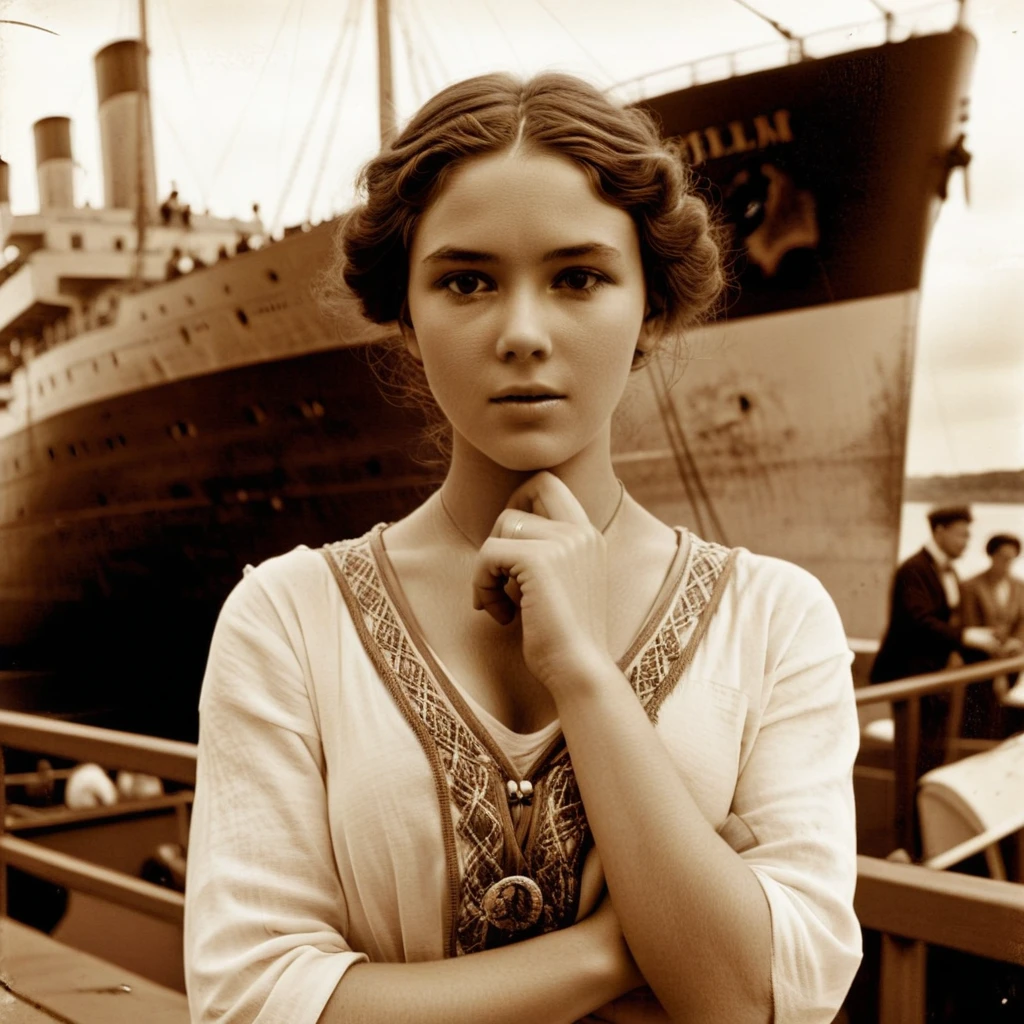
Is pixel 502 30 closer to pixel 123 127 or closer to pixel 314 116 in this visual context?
pixel 314 116

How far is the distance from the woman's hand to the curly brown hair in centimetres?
23

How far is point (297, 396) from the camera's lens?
2201 mm

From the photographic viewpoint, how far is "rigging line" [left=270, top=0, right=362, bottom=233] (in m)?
1.62

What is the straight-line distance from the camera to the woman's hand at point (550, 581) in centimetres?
70

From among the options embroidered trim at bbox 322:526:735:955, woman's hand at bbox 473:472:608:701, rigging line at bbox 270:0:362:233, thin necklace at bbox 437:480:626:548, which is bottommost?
embroidered trim at bbox 322:526:735:955

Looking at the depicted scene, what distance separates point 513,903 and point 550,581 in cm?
26

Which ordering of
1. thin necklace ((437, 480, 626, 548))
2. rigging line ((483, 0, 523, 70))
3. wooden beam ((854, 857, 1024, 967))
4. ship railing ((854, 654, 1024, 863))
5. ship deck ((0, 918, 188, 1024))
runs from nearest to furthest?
thin necklace ((437, 480, 626, 548)) → wooden beam ((854, 857, 1024, 967)) → rigging line ((483, 0, 523, 70)) → ship railing ((854, 654, 1024, 863)) → ship deck ((0, 918, 188, 1024))

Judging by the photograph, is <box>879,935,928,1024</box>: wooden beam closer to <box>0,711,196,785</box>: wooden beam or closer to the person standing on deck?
the person standing on deck

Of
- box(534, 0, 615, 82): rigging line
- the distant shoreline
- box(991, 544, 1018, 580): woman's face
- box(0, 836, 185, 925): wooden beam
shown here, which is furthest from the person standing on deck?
box(0, 836, 185, 925): wooden beam

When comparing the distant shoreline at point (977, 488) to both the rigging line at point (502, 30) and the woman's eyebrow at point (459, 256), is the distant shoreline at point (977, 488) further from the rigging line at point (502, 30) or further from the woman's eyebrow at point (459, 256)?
the woman's eyebrow at point (459, 256)

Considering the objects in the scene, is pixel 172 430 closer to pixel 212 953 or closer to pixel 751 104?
pixel 751 104

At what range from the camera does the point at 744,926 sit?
66cm

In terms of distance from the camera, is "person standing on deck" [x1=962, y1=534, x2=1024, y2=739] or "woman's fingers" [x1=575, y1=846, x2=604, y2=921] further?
"person standing on deck" [x1=962, y1=534, x2=1024, y2=739]

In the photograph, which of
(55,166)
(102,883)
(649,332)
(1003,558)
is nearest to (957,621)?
(1003,558)
